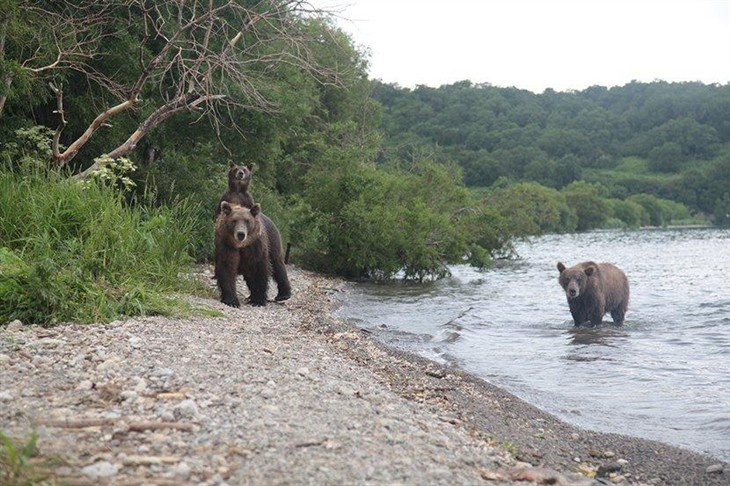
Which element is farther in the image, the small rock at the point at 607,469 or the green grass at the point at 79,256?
the green grass at the point at 79,256

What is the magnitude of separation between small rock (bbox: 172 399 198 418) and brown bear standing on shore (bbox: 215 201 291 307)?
5.76m

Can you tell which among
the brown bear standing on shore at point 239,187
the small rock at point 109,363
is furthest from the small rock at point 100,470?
the brown bear standing on shore at point 239,187

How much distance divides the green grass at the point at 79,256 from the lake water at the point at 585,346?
354cm

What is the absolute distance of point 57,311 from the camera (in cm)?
680

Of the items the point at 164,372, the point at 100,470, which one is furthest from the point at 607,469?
the point at 100,470

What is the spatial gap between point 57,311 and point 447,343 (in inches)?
239

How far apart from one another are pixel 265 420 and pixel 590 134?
11687 cm

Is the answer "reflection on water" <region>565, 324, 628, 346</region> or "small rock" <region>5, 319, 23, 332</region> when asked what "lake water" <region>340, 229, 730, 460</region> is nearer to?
"reflection on water" <region>565, 324, 628, 346</region>

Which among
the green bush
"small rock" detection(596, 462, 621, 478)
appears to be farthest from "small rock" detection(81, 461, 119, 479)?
the green bush

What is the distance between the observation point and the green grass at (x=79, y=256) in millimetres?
6812

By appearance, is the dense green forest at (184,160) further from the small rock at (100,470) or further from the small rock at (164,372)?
the small rock at (100,470)

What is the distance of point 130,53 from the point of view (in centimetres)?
1448

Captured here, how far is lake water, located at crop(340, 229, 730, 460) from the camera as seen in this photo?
7289mm

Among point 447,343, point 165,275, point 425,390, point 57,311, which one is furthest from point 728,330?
point 57,311
